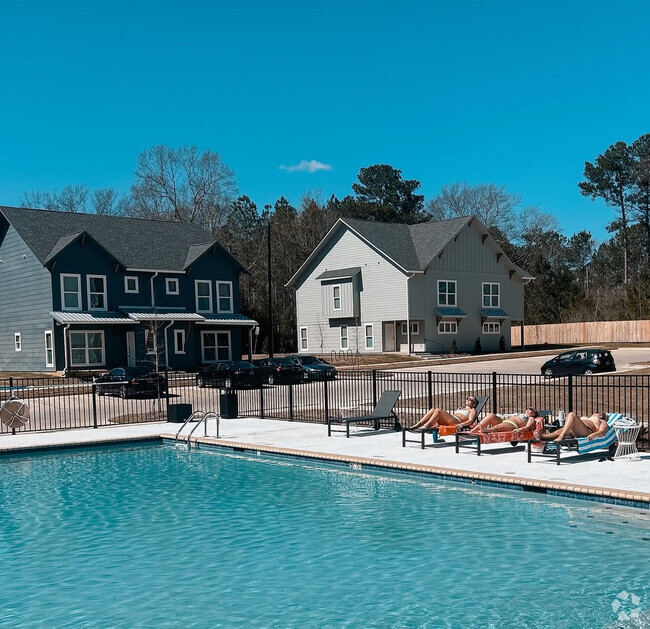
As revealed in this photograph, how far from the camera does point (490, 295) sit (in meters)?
59.5

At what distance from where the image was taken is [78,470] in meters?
16.5

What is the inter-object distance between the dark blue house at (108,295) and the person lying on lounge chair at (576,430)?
29677mm

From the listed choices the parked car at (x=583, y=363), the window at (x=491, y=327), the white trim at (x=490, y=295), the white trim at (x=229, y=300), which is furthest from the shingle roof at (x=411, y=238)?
the parked car at (x=583, y=363)

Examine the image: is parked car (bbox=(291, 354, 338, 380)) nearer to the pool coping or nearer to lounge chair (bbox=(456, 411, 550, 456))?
the pool coping

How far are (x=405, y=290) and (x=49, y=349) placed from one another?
2337 cm

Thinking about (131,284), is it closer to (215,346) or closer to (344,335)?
(215,346)

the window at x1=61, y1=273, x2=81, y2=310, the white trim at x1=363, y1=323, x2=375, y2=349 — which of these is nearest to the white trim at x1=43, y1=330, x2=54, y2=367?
the window at x1=61, y1=273, x2=81, y2=310

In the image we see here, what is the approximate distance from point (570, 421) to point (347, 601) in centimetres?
723

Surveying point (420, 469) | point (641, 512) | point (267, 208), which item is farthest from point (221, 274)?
point (267, 208)

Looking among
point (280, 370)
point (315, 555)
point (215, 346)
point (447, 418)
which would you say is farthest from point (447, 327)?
point (315, 555)

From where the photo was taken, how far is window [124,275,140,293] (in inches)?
1786

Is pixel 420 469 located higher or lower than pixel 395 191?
lower

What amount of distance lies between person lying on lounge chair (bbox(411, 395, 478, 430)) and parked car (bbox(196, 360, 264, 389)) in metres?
18.8

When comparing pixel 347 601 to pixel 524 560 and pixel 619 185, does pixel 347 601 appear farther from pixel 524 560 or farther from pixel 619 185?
pixel 619 185
